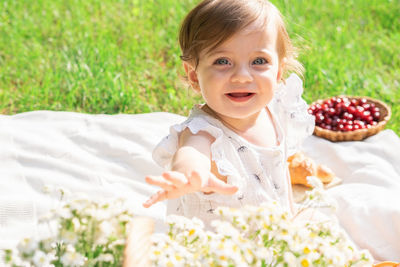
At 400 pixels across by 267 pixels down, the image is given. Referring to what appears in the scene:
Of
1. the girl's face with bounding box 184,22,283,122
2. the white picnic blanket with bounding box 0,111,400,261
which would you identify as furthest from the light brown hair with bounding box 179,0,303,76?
the white picnic blanket with bounding box 0,111,400,261

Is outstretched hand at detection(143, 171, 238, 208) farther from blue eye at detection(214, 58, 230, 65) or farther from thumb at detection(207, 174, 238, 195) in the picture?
blue eye at detection(214, 58, 230, 65)

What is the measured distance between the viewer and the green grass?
3262 millimetres

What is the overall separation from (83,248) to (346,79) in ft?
9.05

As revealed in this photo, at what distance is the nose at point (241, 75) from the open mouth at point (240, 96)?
0.06 m

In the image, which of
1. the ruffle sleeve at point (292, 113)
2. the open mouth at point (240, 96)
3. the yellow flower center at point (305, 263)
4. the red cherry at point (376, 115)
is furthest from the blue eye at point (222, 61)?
the red cherry at point (376, 115)

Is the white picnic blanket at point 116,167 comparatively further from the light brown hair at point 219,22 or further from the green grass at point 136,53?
the light brown hair at point 219,22

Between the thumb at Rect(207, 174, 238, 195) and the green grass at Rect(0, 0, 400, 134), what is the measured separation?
1870 mm

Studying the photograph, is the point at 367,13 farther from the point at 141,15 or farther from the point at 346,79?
the point at 141,15

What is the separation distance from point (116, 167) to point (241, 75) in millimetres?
1064

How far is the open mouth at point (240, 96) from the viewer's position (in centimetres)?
180

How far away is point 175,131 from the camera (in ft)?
6.02

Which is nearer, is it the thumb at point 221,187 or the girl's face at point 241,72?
the thumb at point 221,187

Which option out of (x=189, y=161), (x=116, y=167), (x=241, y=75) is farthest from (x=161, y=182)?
(x=116, y=167)

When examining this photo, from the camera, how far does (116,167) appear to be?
2.63m
